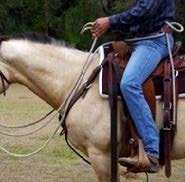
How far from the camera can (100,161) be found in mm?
4883

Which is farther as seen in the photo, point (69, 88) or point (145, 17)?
point (69, 88)

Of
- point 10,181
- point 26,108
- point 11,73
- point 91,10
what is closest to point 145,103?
point 11,73

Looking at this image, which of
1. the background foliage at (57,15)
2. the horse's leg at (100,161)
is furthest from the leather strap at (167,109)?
the background foliage at (57,15)

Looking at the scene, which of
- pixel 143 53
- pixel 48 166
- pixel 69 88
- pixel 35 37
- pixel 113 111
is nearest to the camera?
pixel 113 111

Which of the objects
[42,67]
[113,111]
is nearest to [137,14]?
[113,111]

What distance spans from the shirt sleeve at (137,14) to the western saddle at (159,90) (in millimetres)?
229

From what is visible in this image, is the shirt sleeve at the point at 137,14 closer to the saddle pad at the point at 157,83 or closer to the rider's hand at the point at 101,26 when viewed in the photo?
the rider's hand at the point at 101,26

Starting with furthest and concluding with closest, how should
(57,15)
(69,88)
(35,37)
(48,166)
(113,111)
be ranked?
(57,15) < (48,166) < (35,37) < (69,88) < (113,111)

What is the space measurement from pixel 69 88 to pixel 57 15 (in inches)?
1320

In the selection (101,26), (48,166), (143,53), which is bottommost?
(48,166)

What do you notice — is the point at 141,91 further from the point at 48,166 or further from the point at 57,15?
the point at 57,15

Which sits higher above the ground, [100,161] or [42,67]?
[42,67]

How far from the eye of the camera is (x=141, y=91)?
15.7 ft

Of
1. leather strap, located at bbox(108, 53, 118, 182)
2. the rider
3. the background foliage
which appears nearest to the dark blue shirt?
the rider
